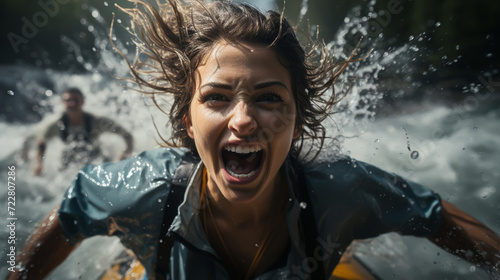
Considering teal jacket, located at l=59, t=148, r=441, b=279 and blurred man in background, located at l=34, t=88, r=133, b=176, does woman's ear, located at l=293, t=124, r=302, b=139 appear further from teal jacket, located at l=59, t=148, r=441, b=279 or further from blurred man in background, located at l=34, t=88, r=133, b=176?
blurred man in background, located at l=34, t=88, r=133, b=176

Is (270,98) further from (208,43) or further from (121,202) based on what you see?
(121,202)

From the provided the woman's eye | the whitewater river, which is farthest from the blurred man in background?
the woman's eye

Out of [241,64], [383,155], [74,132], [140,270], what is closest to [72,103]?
[74,132]

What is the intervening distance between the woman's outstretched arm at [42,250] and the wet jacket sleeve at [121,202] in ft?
0.16

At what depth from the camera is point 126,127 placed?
5.00 meters

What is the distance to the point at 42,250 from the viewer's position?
5.91 feet

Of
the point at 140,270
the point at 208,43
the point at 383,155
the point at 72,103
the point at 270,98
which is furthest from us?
the point at 383,155

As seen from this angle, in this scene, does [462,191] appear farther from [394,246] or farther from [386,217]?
[386,217]

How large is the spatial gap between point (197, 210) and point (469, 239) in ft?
4.39

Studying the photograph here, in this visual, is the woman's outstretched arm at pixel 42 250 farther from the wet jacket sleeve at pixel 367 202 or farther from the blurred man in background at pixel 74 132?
the blurred man in background at pixel 74 132

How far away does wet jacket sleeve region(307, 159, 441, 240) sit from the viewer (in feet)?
5.96

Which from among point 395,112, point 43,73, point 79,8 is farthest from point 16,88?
point 395,112

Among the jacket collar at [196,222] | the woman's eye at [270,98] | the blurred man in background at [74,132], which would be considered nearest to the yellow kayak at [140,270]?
the jacket collar at [196,222]

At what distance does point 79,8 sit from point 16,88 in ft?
10.7
